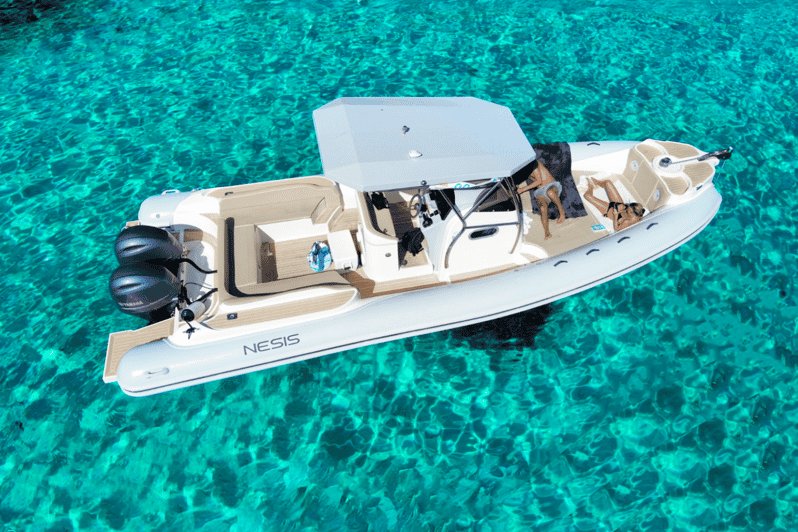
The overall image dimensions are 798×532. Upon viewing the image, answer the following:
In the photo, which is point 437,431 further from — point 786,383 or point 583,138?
point 583,138

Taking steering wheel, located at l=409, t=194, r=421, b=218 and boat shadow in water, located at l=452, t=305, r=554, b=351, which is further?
steering wheel, located at l=409, t=194, r=421, b=218

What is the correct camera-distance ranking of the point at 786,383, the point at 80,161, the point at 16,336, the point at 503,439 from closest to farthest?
the point at 503,439
the point at 786,383
the point at 16,336
the point at 80,161

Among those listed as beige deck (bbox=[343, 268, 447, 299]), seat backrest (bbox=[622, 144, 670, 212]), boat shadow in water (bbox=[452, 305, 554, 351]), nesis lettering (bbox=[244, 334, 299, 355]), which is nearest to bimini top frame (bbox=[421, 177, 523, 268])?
beige deck (bbox=[343, 268, 447, 299])

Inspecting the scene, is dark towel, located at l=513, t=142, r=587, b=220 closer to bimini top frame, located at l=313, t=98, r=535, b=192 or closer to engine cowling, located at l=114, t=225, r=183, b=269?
bimini top frame, located at l=313, t=98, r=535, b=192

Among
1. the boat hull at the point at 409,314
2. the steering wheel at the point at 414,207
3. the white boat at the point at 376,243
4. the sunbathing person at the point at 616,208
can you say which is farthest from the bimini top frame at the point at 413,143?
the sunbathing person at the point at 616,208

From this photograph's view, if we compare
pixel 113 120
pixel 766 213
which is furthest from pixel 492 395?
pixel 113 120

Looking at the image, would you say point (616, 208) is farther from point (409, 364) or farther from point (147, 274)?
point (147, 274)
